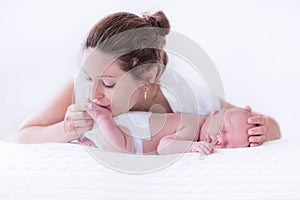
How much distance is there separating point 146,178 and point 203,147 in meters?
0.19

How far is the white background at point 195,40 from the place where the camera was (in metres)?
2.21

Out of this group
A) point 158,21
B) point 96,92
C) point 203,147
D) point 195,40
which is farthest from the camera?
A: point 195,40

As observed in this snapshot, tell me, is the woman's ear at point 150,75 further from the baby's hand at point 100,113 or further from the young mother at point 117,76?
the baby's hand at point 100,113

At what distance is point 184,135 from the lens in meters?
1.55

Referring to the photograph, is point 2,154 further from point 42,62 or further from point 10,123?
point 42,62

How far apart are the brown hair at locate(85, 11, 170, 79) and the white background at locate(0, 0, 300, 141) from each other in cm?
65

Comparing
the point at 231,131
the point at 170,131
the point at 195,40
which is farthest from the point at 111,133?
the point at 195,40

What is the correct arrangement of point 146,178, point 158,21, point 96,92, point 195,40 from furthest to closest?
1. point 195,40
2. point 158,21
3. point 96,92
4. point 146,178

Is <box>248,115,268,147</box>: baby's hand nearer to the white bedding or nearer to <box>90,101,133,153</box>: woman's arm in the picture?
the white bedding

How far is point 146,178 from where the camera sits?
129 centimetres

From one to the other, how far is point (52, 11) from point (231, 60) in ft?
2.27

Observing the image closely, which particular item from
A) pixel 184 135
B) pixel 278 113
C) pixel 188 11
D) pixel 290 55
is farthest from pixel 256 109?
pixel 184 135

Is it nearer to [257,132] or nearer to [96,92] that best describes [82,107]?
[96,92]

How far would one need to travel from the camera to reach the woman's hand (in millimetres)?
1454
